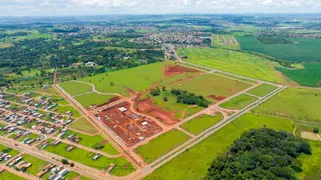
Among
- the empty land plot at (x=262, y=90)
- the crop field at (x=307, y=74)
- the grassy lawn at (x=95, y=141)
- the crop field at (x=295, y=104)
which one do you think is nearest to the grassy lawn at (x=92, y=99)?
the grassy lawn at (x=95, y=141)

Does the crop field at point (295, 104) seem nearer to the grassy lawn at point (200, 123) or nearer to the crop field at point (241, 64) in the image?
the crop field at point (241, 64)

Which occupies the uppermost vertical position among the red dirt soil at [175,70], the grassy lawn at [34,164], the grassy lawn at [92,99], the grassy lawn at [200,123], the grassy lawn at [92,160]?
the red dirt soil at [175,70]

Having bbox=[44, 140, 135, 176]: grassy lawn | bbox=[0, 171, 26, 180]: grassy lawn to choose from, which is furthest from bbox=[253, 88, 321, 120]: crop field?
bbox=[0, 171, 26, 180]: grassy lawn

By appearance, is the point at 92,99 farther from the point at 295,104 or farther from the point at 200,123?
the point at 295,104

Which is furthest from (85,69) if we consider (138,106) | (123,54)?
(138,106)

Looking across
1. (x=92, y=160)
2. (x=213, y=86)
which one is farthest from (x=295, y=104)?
(x=92, y=160)
